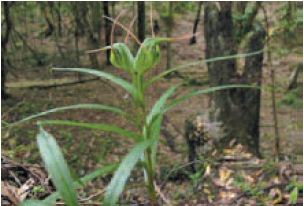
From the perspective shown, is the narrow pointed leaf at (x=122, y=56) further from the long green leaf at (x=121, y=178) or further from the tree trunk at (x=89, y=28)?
the tree trunk at (x=89, y=28)

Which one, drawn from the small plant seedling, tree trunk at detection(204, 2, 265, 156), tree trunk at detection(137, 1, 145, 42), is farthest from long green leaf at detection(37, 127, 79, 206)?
tree trunk at detection(137, 1, 145, 42)

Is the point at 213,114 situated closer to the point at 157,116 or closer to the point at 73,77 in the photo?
the point at 157,116

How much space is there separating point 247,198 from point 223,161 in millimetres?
617

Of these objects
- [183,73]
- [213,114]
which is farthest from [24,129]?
[183,73]

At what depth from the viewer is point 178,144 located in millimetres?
5555

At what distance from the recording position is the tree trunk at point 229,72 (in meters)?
4.14

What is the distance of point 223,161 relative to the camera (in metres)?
2.34

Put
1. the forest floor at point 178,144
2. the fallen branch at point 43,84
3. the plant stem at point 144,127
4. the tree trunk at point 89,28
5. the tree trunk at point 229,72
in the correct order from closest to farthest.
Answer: the plant stem at point 144,127 → the forest floor at point 178,144 → the tree trunk at point 229,72 → the fallen branch at point 43,84 → the tree trunk at point 89,28

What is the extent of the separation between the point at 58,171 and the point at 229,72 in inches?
135

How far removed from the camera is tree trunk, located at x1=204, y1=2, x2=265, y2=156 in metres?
4.14

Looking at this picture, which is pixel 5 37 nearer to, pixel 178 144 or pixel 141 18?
pixel 141 18

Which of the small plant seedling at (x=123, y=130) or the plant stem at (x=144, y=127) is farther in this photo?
the plant stem at (x=144, y=127)

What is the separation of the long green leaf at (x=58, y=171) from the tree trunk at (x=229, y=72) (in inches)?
130

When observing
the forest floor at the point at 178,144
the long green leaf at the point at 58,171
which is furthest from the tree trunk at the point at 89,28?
the long green leaf at the point at 58,171
